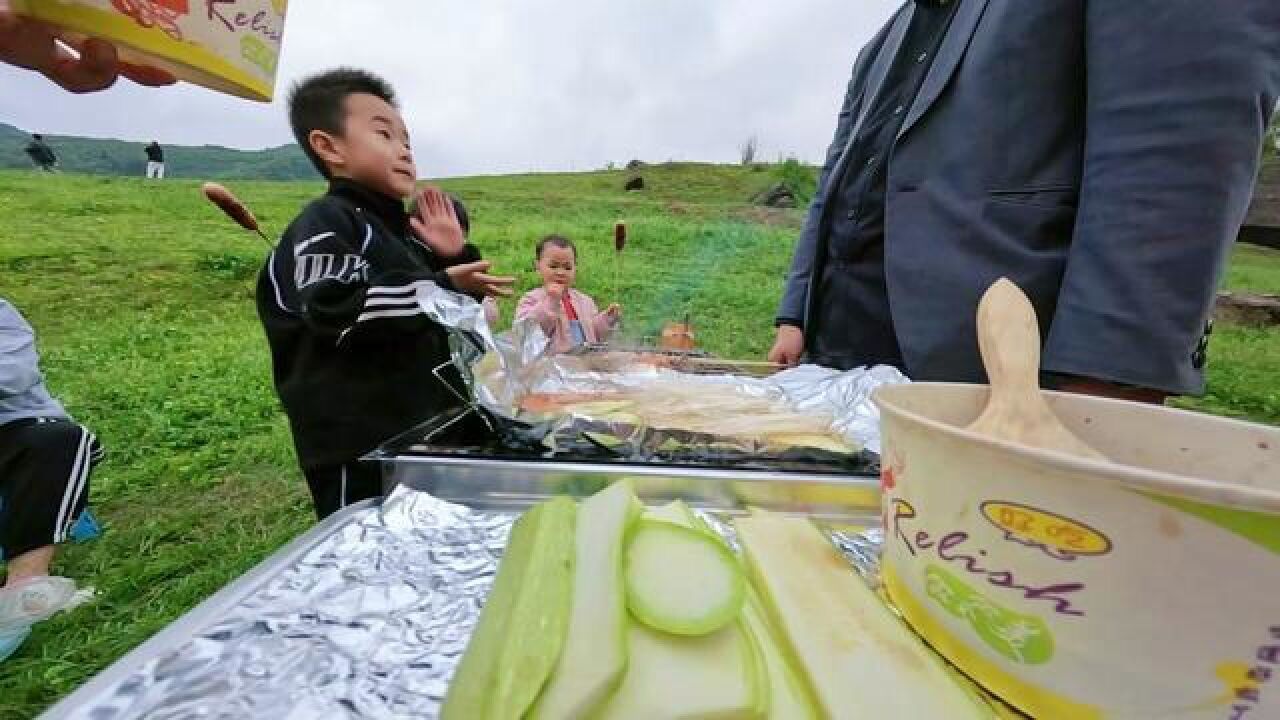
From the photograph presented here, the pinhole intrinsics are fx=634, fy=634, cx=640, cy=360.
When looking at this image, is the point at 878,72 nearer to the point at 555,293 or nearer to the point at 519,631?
the point at 519,631

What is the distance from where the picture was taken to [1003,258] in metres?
1.07

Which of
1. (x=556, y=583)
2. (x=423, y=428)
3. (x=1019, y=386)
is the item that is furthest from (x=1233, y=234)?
(x=423, y=428)

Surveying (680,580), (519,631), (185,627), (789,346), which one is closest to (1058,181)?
(789,346)

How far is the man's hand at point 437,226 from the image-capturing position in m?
1.94

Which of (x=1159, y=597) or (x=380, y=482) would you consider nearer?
(x=1159, y=597)

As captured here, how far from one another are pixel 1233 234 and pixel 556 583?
1.02 meters

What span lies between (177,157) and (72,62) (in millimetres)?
46927

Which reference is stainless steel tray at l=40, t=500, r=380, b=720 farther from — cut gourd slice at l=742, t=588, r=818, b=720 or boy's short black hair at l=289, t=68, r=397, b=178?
boy's short black hair at l=289, t=68, r=397, b=178

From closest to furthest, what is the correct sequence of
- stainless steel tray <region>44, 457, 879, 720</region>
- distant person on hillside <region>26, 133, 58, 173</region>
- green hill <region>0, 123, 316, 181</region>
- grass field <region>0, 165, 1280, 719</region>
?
stainless steel tray <region>44, 457, 879, 720</region>, grass field <region>0, 165, 1280, 719</region>, distant person on hillside <region>26, 133, 58, 173</region>, green hill <region>0, 123, 316, 181</region>

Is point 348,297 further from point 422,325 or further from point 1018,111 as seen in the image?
point 1018,111

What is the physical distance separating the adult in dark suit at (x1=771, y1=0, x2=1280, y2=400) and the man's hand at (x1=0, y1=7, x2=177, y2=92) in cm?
138

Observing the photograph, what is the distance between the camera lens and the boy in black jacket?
153 centimetres

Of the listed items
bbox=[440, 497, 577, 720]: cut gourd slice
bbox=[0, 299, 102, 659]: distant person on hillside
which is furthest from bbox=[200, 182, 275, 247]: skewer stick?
bbox=[0, 299, 102, 659]: distant person on hillside

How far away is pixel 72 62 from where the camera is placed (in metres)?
1.26
